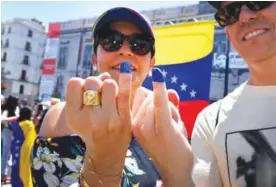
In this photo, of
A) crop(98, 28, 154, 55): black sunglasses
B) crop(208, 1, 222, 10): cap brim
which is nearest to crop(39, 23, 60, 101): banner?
crop(98, 28, 154, 55): black sunglasses

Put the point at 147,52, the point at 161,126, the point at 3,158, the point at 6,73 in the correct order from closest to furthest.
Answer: the point at 161,126
the point at 147,52
the point at 3,158
the point at 6,73

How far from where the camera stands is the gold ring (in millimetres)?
806

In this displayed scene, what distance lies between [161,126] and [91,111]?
223mm

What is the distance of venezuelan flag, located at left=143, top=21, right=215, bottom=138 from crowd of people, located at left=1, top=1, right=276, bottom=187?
3424 millimetres

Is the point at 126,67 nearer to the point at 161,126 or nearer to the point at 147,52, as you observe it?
the point at 161,126

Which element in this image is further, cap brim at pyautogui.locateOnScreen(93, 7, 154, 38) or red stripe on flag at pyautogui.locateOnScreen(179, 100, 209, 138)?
red stripe on flag at pyautogui.locateOnScreen(179, 100, 209, 138)

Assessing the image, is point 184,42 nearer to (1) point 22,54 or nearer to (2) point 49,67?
(2) point 49,67

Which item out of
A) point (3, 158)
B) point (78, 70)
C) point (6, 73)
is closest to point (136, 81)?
point (3, 158)

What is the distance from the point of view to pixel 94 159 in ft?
2.83

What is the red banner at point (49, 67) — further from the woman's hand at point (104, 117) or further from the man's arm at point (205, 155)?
the woman's hand at point (104, 117)

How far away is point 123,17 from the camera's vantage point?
4.82 ft

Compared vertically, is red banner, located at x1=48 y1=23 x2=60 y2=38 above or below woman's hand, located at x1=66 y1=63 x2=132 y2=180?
above

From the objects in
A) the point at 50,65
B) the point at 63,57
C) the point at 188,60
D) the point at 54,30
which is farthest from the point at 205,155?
the point at 54,30

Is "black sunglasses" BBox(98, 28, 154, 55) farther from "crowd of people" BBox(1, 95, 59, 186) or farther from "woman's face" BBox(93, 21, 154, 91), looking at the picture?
"crowd of people" BBox(1, 95, 59, 186)
